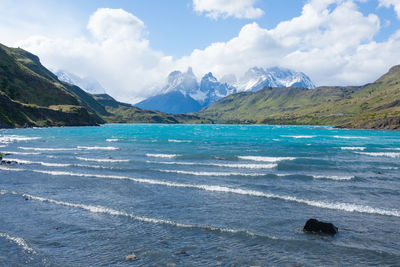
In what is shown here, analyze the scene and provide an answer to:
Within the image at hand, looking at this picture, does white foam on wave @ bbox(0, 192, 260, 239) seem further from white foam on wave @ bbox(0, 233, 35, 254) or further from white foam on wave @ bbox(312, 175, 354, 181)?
white foam on wave @ bbox(312, 175, 354, 181)

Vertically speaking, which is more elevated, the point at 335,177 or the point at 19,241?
the point at 335,177

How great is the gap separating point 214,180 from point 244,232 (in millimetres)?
18456

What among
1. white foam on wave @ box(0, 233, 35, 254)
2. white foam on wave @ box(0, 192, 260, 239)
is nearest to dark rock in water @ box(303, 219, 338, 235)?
white foam on wave @ box(0, 192, 260, 239)

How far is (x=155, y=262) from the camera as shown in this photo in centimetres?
1587

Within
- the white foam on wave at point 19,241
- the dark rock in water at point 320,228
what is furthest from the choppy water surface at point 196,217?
the dark rock in water at point 320,228

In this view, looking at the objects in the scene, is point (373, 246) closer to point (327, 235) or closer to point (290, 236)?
point (327, 235)

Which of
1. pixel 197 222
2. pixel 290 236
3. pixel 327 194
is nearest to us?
pixel 290 236

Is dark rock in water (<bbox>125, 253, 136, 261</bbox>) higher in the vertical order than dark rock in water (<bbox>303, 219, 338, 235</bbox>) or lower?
lower

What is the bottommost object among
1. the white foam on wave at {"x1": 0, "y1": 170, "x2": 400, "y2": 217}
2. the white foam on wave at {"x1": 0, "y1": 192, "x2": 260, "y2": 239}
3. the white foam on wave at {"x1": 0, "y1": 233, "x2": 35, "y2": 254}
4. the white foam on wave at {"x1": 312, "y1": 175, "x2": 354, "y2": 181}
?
the white foam on wave at {"x1": 0, "y1": 233, "x2": 35, "y2": 254}

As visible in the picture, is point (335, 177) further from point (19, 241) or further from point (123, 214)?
point (19, 241)

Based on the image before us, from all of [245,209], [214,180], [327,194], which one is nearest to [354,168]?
[327,194]

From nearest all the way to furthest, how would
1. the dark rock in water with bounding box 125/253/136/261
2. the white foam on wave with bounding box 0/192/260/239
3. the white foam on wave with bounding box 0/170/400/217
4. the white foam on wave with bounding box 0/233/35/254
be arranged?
1. the dark rock in water with bounding box 125/253/136/261
2. the white foam on wave with bounding box 0/233/35/254
3. the white foam on wave with bounding box 0/192/260/239
4. the white foam on wave with bounding box 0/170/400/217

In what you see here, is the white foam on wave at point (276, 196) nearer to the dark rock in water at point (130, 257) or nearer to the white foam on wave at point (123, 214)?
the white foam on wave at point (123, 214)

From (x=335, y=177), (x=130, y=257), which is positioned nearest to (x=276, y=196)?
(x=335, y=177)
